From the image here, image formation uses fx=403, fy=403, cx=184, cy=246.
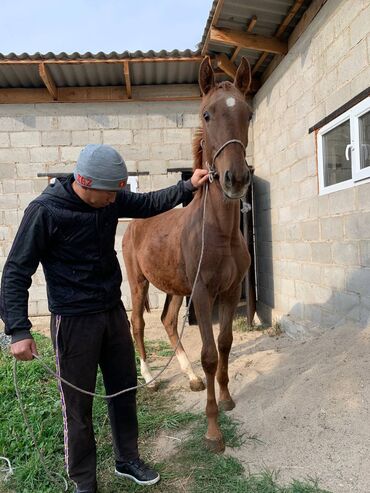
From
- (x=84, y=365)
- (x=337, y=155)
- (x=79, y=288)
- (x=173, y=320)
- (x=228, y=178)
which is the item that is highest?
(x=337, y=155)

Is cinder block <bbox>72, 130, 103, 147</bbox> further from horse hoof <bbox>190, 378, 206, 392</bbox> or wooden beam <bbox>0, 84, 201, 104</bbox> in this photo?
horse hoof <bbox>190, 378, 206, 392</bbox>

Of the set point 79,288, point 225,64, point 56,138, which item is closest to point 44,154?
point 56,138

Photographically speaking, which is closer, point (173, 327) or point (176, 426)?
point (176, 426)

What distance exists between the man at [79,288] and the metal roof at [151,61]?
3.61 m

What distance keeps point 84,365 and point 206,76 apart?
2.01 m

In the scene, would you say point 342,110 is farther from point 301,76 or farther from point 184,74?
point 184,74

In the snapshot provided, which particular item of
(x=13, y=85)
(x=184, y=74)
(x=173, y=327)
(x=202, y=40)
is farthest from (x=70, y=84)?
(x=173, y=327)

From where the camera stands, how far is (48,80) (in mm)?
5992

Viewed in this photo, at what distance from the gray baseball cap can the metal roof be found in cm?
351

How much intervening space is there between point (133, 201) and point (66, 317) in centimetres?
83

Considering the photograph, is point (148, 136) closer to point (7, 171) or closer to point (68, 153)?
point (68, 153)

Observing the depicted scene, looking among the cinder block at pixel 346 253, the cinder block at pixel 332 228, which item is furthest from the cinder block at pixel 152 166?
the cinder block at pixel 346 253

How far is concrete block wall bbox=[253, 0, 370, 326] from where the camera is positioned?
3.75 meters

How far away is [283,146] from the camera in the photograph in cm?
554
